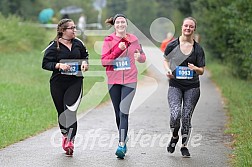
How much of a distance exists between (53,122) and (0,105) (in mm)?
1917

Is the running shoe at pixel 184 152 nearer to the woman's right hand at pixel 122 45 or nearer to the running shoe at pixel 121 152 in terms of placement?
the running shoe at pixel 121 152

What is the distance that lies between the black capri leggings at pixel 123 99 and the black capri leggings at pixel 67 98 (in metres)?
0.54

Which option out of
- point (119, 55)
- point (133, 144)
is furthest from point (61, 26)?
point (133, 144)

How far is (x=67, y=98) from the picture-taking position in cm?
1031

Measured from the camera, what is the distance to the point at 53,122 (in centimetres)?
1420

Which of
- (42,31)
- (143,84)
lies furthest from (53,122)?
(42,31)

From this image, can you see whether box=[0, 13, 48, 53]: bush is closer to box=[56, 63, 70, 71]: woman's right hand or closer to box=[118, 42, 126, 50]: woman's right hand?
box=[56, 63, 70, 71]: woman's right hand

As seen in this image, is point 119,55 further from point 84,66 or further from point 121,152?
point 121,152

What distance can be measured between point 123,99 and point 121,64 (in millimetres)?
523

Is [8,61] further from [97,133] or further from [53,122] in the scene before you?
[97,133]

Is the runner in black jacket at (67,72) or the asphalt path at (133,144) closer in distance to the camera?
the asphalt path at (133,144)

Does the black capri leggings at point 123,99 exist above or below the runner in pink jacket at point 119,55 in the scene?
below

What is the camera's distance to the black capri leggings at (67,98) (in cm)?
1028

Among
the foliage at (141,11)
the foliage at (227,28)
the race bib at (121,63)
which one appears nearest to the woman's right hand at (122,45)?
the race bib at (121,63)
